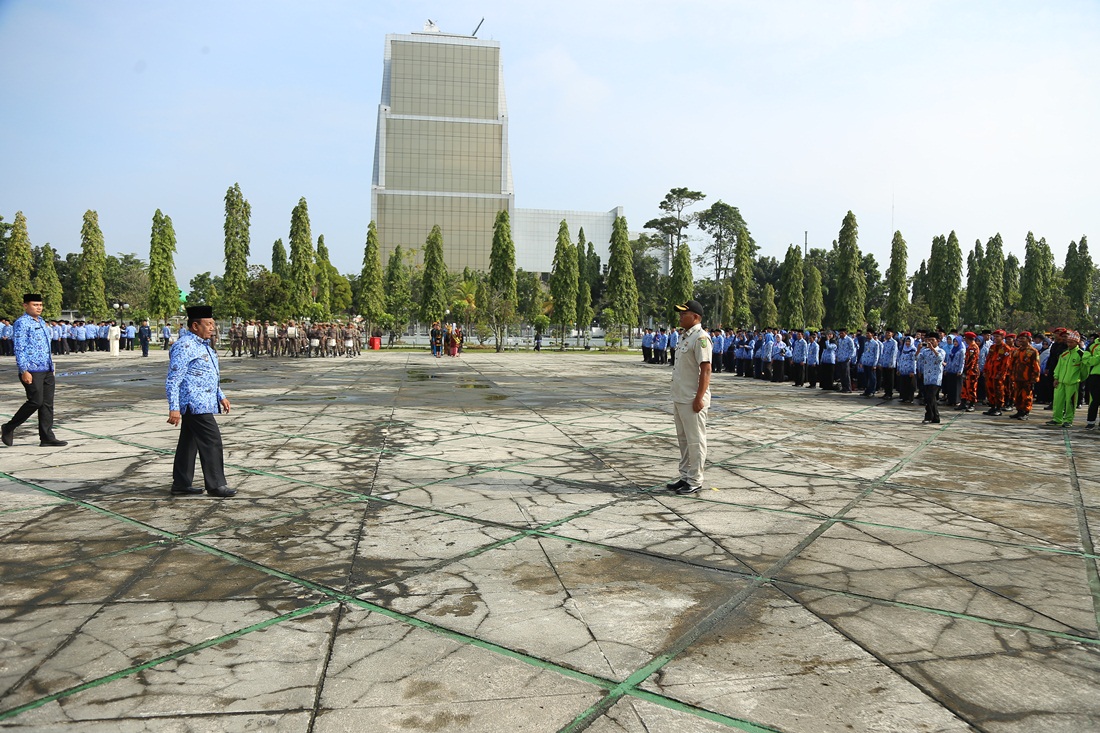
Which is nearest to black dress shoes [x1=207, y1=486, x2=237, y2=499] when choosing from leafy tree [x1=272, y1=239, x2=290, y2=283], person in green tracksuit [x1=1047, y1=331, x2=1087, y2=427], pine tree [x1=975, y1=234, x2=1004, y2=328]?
person in green tracksuit [x1=1047, y1=331, x2=1087, y2=427]

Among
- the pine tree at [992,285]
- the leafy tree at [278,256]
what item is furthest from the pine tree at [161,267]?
the pine tree at [992,285]

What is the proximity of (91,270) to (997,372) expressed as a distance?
2182 inches

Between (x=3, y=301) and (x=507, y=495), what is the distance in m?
62.0

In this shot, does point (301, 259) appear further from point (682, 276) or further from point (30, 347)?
point (30, 347)

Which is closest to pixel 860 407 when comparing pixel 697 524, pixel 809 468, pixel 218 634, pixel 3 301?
pixel 809 468

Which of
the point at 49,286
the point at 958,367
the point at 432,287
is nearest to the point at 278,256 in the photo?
the point at 49,286

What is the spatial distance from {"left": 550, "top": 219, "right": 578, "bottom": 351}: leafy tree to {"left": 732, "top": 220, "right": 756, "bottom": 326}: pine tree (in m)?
20.7

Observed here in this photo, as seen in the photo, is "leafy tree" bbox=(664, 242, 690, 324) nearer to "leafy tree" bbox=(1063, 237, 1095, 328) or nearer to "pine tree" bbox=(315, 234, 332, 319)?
"pine tree" bbox=(315, 234, 332, 319)

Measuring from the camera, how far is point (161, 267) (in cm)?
5244

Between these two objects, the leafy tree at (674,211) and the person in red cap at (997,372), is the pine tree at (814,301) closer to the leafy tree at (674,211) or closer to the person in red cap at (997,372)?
the leafy tree at (674,211)

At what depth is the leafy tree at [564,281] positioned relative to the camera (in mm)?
51156

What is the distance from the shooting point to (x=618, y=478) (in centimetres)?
704

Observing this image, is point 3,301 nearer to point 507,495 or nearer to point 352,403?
point 352,403

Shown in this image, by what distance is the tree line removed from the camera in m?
49.7
